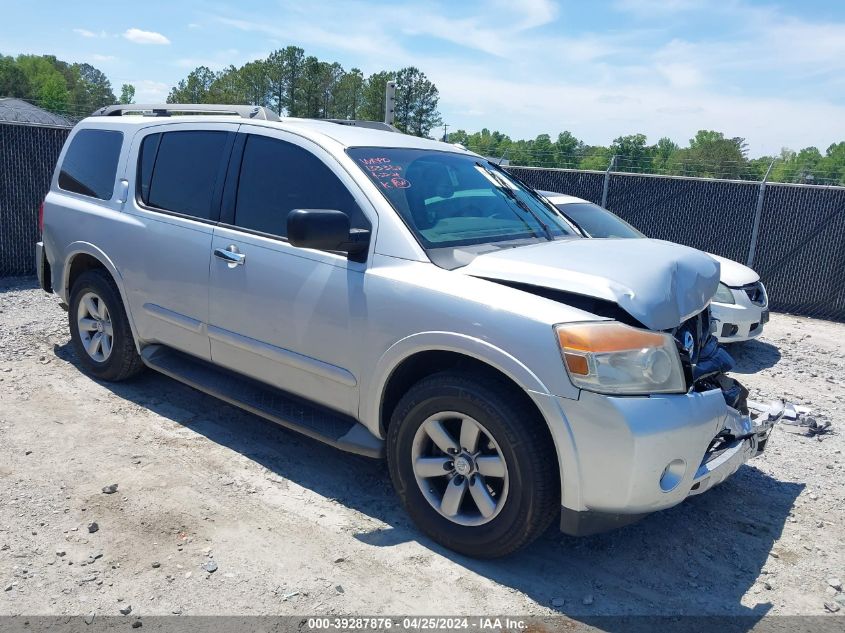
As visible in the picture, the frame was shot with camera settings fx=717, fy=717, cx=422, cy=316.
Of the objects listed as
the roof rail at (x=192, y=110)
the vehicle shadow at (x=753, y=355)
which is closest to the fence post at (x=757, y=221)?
the vehicle shadow at (x=753, y=355)

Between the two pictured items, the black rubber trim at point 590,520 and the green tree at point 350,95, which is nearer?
the black rubber trim at point 590,520

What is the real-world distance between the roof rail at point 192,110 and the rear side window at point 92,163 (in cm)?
29

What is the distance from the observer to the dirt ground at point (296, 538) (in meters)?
3.00

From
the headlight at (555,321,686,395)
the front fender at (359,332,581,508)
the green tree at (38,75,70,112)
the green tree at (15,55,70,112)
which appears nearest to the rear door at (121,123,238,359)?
the front fender at (359,332,581,508)

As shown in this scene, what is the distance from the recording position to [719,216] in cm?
1134

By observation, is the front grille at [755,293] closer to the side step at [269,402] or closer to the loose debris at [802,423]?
the loose debris at [802,423]

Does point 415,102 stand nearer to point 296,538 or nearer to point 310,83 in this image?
point 310,83

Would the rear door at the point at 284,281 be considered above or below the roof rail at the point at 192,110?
below

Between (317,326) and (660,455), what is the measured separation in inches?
69.3

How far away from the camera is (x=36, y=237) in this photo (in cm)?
938

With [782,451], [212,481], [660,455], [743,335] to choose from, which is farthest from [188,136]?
[743,335]

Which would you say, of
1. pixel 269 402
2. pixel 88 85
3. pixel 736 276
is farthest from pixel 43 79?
pixel 269 402

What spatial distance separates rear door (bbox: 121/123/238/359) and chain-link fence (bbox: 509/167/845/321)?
29.6 feet

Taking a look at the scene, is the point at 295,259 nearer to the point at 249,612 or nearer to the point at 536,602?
the point at 249,612
